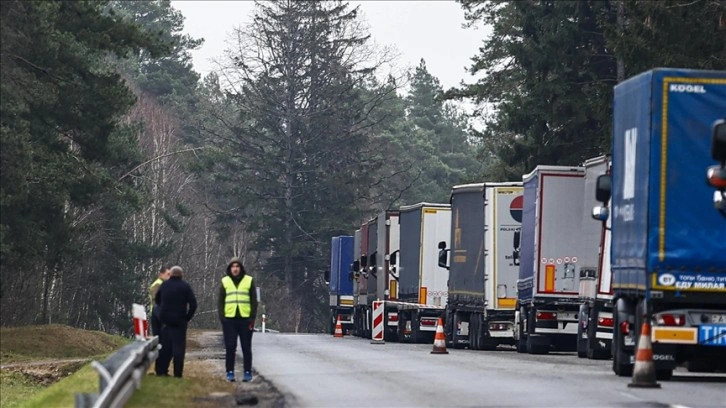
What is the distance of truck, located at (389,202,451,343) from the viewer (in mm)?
45031

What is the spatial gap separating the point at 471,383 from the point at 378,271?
30.1m

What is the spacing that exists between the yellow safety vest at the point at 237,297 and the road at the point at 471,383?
1.11 m

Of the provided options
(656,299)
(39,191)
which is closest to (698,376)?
(656,299)

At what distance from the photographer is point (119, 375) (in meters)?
15.7

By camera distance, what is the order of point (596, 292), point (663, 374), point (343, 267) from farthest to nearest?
point (343, 267), point (596, 292), point (663, 374)

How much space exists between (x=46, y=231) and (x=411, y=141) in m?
90.7

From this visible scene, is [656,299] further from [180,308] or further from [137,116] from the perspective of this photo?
[137,116]

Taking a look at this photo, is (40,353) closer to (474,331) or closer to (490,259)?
(474,331)

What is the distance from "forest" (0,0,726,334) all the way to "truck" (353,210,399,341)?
6541 mm

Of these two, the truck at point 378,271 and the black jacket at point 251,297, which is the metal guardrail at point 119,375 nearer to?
the black jacket at point 251,297

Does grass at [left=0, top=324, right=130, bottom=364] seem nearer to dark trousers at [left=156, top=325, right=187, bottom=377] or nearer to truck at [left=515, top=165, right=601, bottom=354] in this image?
truck at [left=515, top=165, right=601, bottom=354]

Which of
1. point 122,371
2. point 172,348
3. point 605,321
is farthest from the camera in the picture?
point 605,321

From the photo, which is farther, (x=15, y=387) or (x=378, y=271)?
(x=378, y=271)

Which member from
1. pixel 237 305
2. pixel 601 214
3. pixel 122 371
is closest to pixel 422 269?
pixel 601 214
